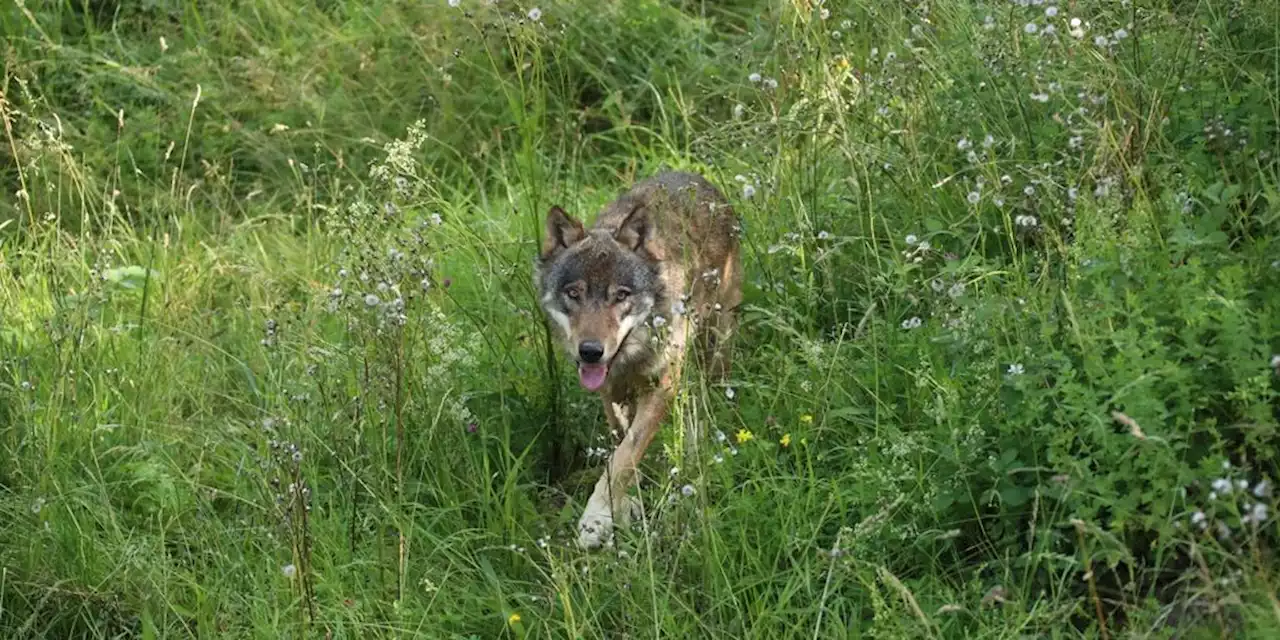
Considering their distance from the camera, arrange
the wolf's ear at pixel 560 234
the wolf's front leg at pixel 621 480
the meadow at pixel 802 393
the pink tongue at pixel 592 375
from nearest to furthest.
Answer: the meadow at pixel 802 393, the wolf's front leg at pixel 621 480, the pink tongue at pixel 592 375, the wolf's ear at pixel 560 234

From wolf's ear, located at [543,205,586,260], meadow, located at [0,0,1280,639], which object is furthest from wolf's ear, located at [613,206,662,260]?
meadow, located at [0,0,1280,639]

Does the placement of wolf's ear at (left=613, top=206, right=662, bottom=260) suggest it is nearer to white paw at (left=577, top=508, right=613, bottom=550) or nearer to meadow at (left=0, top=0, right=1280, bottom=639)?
meadow at (left=0, top=0, right=1280, bottom=639)

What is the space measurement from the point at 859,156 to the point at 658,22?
334cm

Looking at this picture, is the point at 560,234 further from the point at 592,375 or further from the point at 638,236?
the point at 592,375

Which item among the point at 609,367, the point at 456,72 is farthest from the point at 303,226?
the point at 609,367

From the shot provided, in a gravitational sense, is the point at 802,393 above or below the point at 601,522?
above

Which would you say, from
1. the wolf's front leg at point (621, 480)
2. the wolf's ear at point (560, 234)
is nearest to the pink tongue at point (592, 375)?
the wolf's front leg at point (621, 480)

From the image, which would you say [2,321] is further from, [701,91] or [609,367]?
[701,91]

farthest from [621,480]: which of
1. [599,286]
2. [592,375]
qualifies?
[599,286]

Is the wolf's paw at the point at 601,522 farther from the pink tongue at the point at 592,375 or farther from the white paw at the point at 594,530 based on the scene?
the pink tongue at the point at 592,375

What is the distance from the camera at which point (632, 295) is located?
625 cm

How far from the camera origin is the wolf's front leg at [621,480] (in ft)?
16.1

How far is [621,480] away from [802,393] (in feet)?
2.18

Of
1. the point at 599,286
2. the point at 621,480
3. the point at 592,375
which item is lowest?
the point at 621,480
